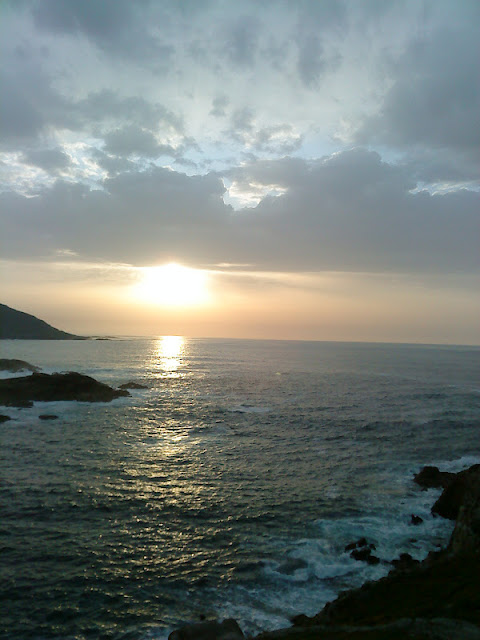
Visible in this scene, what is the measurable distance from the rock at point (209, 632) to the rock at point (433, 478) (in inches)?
885

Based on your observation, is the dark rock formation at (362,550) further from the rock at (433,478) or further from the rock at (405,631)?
the rock at (433,478)

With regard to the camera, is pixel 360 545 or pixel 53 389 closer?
pixel 360 545

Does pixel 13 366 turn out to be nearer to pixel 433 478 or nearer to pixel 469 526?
pixel 433 478

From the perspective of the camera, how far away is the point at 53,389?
65250mm

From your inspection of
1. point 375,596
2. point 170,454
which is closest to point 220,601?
point 375,596

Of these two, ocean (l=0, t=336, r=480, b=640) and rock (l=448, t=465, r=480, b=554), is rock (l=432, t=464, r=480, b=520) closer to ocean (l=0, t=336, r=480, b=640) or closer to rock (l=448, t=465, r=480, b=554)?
ocean (l=0, t=336, r=480, b=640)

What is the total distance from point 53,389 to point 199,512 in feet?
160

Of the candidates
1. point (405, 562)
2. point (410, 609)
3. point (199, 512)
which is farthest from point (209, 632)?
point (199, 512)

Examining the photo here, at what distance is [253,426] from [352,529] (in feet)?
92.6

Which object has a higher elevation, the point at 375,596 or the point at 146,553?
the point at 375,596

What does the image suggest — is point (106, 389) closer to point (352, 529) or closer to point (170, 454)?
point (170, 454)

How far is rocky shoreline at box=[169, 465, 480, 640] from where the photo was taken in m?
11.4

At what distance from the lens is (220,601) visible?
1741cm

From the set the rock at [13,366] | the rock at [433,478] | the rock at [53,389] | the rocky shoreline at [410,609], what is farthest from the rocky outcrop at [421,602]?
the rock at [13,366]
